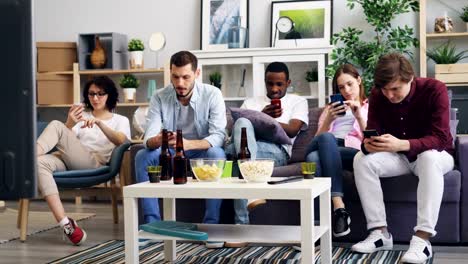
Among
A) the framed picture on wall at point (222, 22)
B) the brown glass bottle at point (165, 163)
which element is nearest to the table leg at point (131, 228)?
the brown glass bottle at point (165, 163)

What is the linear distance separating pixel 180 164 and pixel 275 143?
1223 millimetres

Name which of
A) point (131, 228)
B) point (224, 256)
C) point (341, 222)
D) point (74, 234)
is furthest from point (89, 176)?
point (341, 222)

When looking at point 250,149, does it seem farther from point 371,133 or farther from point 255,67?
point 255,67

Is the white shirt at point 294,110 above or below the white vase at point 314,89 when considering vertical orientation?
below

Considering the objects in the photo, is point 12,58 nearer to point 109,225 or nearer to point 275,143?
point 275,143

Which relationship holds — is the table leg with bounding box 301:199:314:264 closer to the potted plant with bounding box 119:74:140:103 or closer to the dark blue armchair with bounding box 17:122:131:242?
the dark blue armchair with bounding box 17:122:131:242

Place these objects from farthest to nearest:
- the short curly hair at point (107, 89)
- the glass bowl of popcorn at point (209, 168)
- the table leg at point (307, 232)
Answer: the short curly hair at point (107, 89) < the glass bowl of popcorn at point (209, 168) < the table leg at point (307, 232)

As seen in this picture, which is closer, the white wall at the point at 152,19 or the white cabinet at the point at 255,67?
the white cabinet at the point at 255,67

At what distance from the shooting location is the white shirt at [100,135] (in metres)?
4.72

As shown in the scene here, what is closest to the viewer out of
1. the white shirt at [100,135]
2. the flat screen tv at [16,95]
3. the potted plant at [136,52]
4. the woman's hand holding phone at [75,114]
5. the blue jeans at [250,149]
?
the flat screen tv at [16,95]

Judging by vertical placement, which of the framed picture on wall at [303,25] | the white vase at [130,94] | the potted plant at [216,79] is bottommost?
the white vase at [130,94]

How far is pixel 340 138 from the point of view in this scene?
13.5ft

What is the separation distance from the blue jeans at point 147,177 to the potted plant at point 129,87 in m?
2.22

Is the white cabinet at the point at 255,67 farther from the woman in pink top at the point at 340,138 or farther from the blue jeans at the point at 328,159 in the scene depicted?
the blue jeans at the point at 328,159
